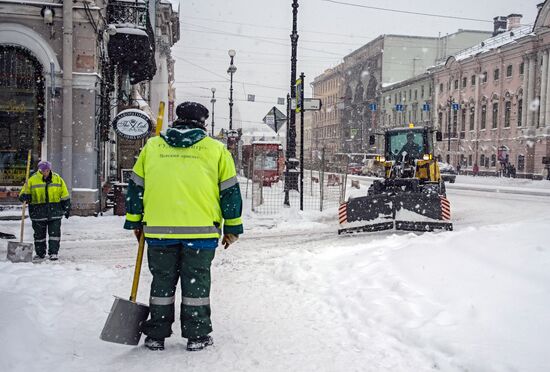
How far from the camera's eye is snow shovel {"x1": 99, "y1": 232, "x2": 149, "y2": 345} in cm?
425

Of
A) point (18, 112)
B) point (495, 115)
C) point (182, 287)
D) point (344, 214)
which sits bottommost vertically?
point (344, 214)

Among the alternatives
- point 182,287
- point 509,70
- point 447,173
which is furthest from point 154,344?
point 509,70

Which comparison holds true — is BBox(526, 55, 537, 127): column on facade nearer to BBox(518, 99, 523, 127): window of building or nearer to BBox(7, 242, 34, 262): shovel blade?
BBox(518, 99, 523, 127): window of building

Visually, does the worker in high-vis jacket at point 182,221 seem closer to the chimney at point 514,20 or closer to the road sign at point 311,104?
the road sign at point 311,104

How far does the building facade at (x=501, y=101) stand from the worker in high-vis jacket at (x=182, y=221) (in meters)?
45.0

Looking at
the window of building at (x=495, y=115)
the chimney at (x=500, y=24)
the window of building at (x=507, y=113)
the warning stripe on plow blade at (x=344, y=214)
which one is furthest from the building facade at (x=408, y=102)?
the warning stripe on plow blade at (x=344, y=214)

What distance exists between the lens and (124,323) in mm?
4328

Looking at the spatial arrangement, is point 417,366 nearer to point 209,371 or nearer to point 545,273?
point 209,371

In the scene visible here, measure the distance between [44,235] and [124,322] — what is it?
514 cm

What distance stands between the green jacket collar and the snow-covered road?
167 centimetres

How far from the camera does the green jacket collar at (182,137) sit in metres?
4.32

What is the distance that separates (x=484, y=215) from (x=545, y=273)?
1041cm

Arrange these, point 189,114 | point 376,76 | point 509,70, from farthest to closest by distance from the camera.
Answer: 1. point 376,76
2. point 509,70
3. point 189,114

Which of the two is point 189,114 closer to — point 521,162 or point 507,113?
point 521,162
